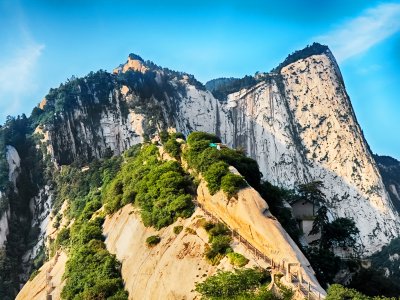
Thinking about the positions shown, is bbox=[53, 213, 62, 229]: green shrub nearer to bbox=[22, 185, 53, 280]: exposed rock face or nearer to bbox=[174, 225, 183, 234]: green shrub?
bbox=[22, 185, 53, 280]: exposed rock face

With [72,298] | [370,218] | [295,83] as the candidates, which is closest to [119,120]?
[295,83]

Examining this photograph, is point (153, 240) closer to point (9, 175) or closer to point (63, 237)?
point (63, 237)

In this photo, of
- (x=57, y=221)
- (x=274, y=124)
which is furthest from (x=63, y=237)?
(x=274, y=124)

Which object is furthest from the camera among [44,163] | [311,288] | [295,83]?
[295,83]

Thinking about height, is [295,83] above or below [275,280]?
above

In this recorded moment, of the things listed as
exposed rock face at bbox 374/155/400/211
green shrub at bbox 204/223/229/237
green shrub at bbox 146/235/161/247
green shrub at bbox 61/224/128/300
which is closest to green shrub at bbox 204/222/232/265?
green shrub at bbox 204/223/229/237

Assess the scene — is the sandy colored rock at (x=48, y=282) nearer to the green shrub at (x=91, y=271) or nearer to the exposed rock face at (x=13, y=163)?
the green shrub at (x=91, y=271)

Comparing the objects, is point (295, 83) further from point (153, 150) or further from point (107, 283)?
point (107, 283)
